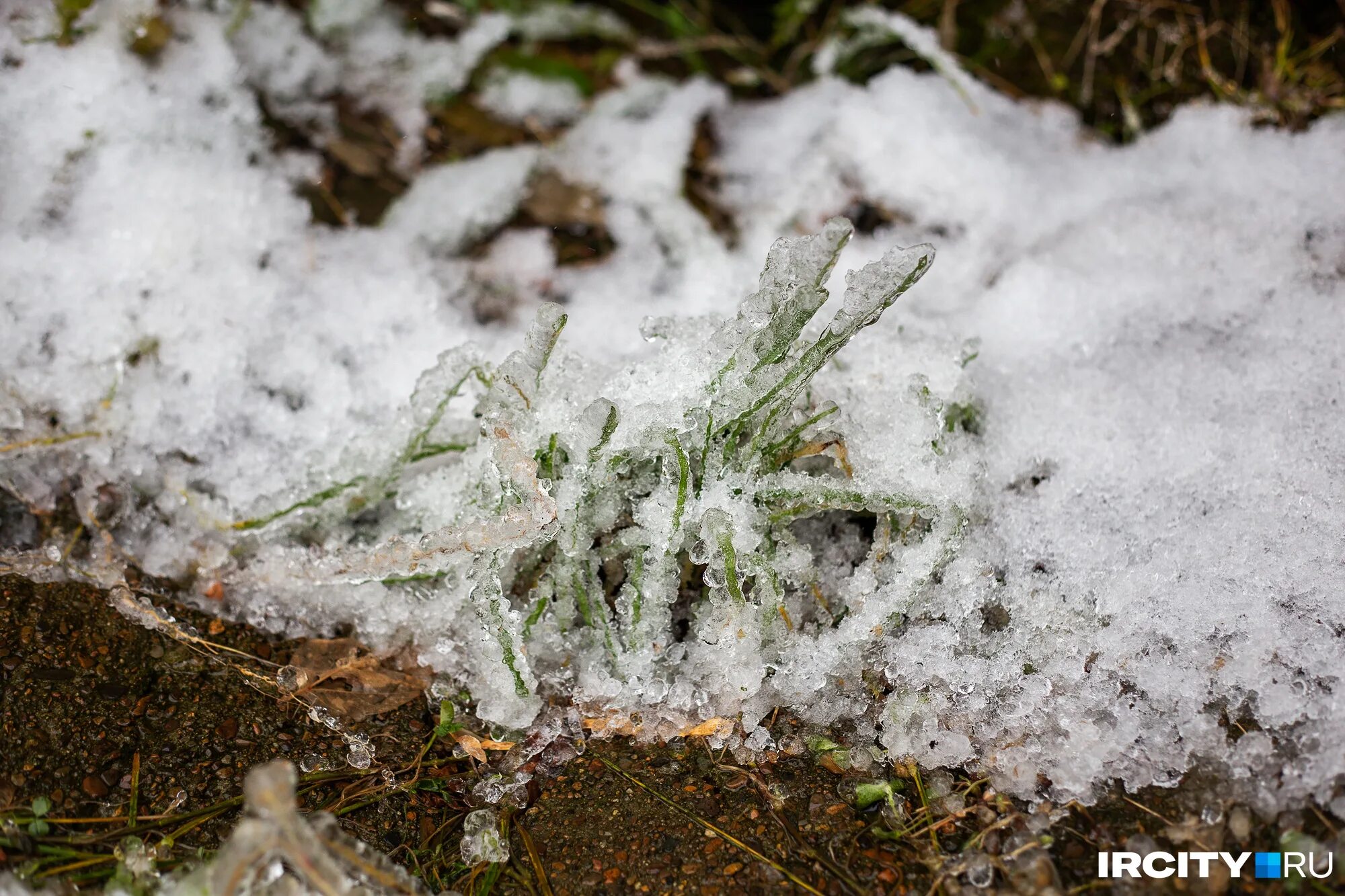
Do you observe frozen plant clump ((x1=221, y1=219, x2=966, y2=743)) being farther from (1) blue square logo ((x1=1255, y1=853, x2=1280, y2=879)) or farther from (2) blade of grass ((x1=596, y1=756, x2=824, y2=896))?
(1) blue square logo ((x1=1255, y1=853, x2=1280, y2=879))

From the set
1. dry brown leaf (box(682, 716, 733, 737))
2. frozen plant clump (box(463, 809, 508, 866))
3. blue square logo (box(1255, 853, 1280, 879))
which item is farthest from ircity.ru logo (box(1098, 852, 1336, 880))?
frozen plant clump (box(463, 809, 508, 866))

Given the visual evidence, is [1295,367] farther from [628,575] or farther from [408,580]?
[408,580]

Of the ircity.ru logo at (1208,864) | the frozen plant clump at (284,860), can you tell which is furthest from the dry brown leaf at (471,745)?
the ircity.ru logo at (1208,864)

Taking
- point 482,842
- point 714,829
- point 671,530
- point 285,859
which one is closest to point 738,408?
point 671,530

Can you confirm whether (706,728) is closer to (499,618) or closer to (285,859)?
(499,618)

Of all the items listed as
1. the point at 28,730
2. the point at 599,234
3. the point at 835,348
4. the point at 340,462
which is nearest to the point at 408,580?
the point at 340,462
